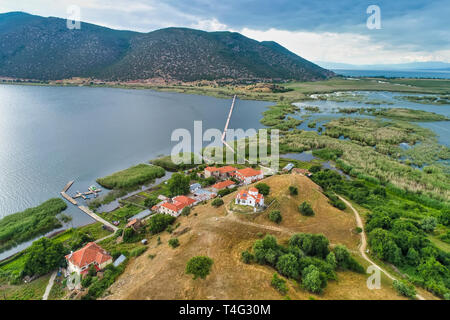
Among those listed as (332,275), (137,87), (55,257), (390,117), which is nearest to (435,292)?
(332,275)

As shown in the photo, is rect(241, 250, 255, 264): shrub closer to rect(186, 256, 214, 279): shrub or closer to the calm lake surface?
rect(186, 256, 214, 279): shrub

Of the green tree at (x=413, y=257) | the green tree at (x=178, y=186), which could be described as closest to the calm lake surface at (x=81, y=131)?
the green tree at (x=178, y=186)

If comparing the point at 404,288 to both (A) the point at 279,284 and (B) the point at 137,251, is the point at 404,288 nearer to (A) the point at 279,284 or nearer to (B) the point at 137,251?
(A) the point at 279,284

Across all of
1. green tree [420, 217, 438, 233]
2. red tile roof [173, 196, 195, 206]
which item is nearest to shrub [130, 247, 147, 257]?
red tile roof [173, 196, 195, 206]

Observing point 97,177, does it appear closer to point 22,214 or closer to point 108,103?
point 22,214

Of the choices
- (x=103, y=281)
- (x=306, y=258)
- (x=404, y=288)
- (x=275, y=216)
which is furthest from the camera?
(x=275, y=216)

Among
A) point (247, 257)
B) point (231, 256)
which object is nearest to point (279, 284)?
point (247, 257)

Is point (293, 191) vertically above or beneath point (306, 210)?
above
